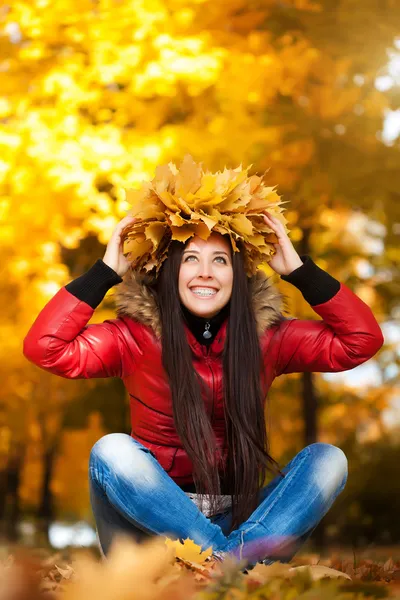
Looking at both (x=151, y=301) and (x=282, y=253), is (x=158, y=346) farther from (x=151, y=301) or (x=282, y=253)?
(x=282, y=253)

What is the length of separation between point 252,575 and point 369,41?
3666 millimetres

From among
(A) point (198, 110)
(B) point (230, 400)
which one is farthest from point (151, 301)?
(A) point (198, 110)

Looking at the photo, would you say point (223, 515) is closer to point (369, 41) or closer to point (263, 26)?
point (369, 41)

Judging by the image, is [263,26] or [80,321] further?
[263,26]

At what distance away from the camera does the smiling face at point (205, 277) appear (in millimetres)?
2891

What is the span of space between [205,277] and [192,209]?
0.26 m

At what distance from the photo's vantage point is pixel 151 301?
291 centimetres

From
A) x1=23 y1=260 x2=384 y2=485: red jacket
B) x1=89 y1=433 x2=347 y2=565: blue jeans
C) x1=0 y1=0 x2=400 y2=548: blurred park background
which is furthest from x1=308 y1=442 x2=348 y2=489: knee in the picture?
x1=0 y1=0 x2=400 y2=548: blurred park background

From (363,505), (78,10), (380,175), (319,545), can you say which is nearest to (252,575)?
(380,175)

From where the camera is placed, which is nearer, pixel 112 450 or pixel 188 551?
pixel 188 551

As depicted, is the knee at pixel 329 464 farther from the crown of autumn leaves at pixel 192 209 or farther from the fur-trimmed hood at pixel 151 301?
the crown of autumn leaves at pixel 192 209

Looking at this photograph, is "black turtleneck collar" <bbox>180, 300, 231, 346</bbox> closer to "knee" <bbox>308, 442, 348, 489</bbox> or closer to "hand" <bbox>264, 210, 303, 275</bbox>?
"hand" <bbox>264, 210, 303, 275</bbox>

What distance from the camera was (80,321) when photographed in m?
2.79

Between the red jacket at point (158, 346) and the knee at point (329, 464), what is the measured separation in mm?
373
